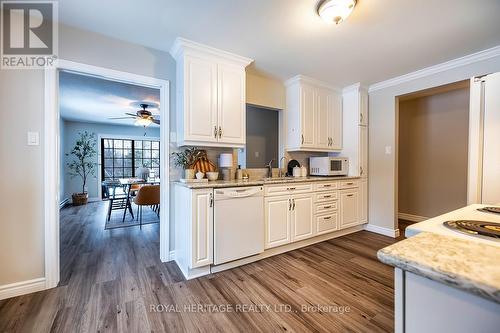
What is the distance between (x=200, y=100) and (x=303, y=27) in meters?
1.24

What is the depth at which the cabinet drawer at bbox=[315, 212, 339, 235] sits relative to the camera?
10.00ft

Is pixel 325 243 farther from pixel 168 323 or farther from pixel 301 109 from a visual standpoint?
pixel 168 323

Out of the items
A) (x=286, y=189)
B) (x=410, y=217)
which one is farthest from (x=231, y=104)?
(x=410, y=217)

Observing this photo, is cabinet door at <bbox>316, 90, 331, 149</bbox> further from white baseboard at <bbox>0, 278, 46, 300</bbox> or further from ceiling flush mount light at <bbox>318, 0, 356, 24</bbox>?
white baseboard at <bbox>0, 278, 46, 300</bbox>

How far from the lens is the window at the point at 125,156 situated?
6.93 m

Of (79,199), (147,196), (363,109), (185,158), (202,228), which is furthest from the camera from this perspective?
(79,199)

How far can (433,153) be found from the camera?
156 inches

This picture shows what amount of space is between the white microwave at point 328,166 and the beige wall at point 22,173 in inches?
127

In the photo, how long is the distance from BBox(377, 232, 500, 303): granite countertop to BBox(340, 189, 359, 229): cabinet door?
274 centimetres

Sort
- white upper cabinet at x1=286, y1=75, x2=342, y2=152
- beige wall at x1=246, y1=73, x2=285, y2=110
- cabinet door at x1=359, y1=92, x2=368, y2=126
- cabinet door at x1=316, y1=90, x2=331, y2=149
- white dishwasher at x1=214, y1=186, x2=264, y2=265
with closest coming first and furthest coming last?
white dishwasher at x1=214, y1=186, x2=264, y2=265, beige wall at x1=246, y1=73, x2=285, y2=110, white upper cabinet at x1=286, y1=75, x2=342, y2=152, cabinet door at x1=316, y1=90, x2=331, y2=149, cabinet door at x1=359, y1=92, x2=368, y2=126

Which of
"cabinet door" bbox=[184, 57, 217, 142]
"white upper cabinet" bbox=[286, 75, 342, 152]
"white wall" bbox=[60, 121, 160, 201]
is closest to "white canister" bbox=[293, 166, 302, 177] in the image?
"white upper cabinet" bbox=[286, 75, 342, 152]

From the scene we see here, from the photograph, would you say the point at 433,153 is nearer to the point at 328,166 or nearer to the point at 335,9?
the point at 328,166

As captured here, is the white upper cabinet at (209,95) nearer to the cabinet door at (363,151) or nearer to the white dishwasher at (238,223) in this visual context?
the white dishwasher at (238,223)

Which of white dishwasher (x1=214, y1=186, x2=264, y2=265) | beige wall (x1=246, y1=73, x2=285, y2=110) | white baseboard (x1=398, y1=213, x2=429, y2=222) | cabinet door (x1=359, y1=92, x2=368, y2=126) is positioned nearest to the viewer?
white dishwasher (x1=214, y1=186, x2=264, y2=265)
